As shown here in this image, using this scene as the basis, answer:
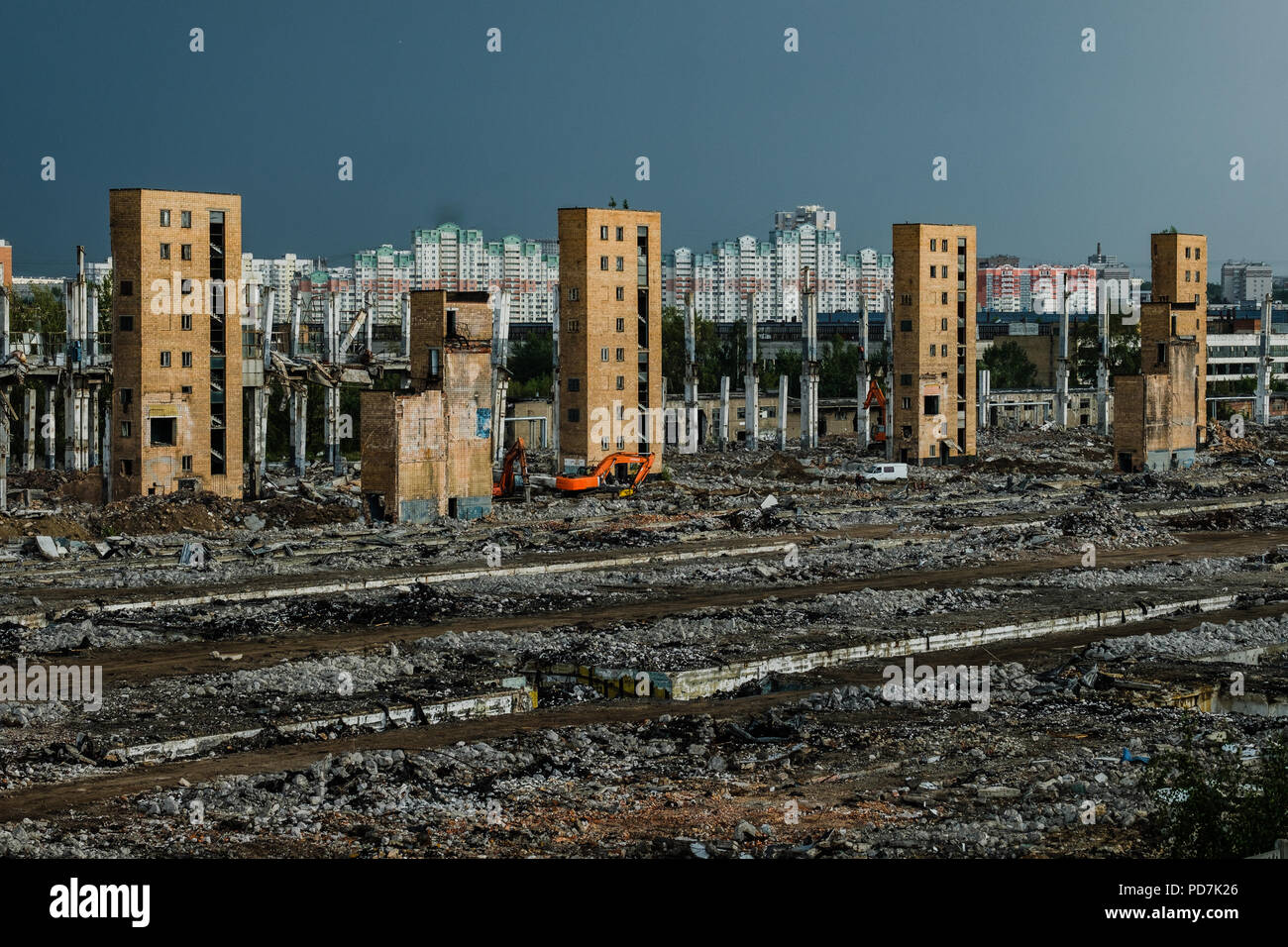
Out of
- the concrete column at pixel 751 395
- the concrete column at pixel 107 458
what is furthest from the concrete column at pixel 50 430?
the concrete column at pixel 751 395

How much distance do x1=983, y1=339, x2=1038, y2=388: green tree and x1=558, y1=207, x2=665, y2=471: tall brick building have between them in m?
56.1

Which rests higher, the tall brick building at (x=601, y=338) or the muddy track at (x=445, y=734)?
the tall brick building at (x=601, y=338)

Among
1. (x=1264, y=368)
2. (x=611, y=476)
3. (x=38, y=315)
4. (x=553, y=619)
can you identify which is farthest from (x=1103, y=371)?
(x=553, y=619)

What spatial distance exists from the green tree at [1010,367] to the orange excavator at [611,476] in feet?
198

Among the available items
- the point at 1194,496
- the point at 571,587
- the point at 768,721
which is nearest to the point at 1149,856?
the point at 768,721

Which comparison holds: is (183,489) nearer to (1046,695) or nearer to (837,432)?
(1046,695)

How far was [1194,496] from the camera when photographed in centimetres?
5653

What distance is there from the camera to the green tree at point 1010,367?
114 m

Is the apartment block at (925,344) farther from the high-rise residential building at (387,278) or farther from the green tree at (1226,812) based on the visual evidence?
the high-rise residential building at (387,278)

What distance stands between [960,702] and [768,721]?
9.88 feet

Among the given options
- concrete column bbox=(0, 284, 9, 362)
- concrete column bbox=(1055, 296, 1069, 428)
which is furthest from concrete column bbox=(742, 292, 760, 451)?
concrete column bbox=(0, 284, 9, 362)

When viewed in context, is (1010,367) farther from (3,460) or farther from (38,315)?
(3,460)

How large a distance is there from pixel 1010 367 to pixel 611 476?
64.5 metres

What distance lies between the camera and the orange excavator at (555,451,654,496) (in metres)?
55.1
